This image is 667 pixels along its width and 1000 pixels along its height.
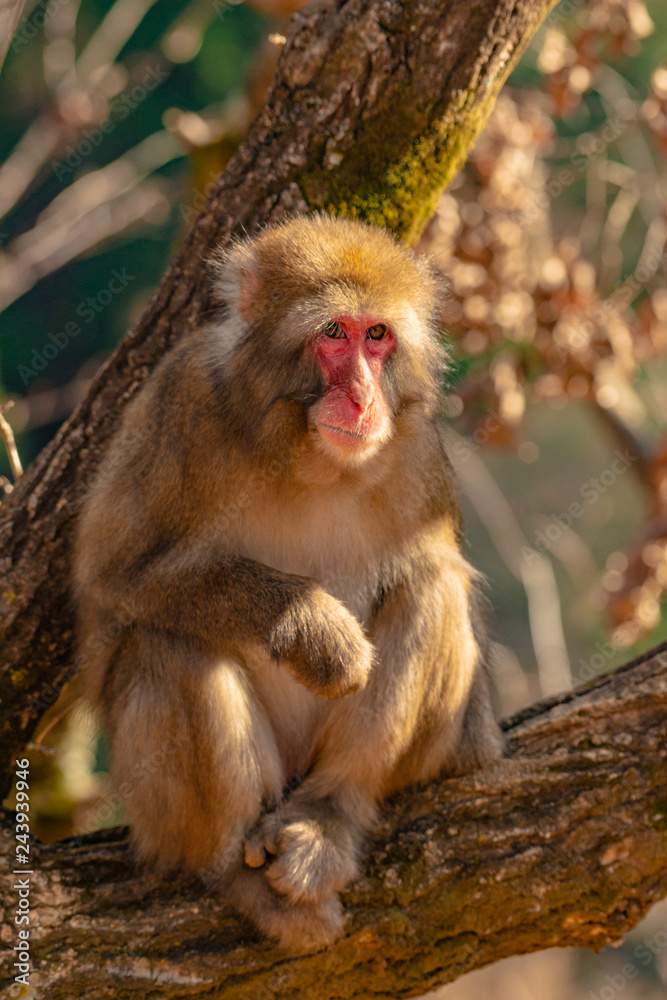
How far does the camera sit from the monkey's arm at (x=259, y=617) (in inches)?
122

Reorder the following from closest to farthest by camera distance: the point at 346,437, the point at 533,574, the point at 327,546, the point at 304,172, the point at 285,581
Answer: the point at 346,437
the point at 285,581
the point at 327,546
the point at 304,172
the point at 533,574

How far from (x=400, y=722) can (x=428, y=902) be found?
0.59 meters

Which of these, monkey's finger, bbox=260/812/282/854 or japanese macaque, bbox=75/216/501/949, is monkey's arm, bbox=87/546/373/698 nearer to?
japanese macaque, bbox=75/216/501/949

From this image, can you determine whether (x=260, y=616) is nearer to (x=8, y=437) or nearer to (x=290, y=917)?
(x=290, y=917)

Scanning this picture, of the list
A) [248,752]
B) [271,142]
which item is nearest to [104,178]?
[271,142]

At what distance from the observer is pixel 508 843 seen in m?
3.18

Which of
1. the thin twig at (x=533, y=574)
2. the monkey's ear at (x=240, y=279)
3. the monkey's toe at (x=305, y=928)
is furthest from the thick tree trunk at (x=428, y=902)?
the thin twig at (x=533, y=574)

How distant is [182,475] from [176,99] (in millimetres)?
10138

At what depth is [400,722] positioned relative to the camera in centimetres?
334

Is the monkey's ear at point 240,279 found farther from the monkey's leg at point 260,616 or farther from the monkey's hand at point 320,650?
the monkey's hand at point 320,650

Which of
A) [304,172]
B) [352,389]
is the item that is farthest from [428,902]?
[304,172]

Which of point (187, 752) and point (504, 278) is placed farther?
point (504, 278)

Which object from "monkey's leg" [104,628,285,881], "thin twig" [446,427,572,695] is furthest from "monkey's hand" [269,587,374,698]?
"thin twig" [446,427,572,695]

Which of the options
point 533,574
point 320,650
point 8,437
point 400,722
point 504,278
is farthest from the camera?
point 533,574
